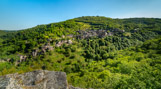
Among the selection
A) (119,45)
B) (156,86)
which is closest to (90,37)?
(119,45)

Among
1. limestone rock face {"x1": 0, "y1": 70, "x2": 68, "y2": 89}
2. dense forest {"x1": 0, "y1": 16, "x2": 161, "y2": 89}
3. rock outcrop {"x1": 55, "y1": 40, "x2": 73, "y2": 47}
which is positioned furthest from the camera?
rock outcrop {"x1": 55, "y1": 40, "x2": 73, "y2": 47}

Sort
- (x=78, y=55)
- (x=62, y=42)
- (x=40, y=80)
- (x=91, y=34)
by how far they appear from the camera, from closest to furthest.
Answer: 1. (x=40, y=80)
2. (x=78, y=55)
3. (x=62, y=42)
4. (x=91, y=34)

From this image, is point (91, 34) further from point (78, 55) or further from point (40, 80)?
point (40, 80)

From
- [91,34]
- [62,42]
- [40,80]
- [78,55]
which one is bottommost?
[78,55]

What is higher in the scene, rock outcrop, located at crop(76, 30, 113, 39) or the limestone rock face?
rock outcrop, located at crop(76, 30, 113, 39)

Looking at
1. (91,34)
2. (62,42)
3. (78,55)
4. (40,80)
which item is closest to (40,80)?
(40,80)

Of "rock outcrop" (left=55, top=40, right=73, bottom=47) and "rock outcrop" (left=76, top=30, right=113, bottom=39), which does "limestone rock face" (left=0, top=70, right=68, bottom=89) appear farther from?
"rock outcrop" (left=76, top=30, right=113, bottom=39)

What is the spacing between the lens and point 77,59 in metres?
64.9

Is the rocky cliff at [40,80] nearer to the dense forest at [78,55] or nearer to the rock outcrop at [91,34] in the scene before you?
the dense forest at [78,55]

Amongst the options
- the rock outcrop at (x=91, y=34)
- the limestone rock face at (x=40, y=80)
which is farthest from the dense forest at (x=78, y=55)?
the limestone rock face at (x=40, y=80)

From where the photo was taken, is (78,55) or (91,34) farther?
(91,34)

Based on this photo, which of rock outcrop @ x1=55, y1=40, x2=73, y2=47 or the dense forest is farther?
rock outcrop @ x1=55, y1=40, x2=73, y2=47

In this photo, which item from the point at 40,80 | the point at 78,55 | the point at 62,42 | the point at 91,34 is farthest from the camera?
the point at 91,34

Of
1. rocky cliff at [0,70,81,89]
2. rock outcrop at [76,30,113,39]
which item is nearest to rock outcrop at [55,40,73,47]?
rock outcrop at [76,30,113,39]
